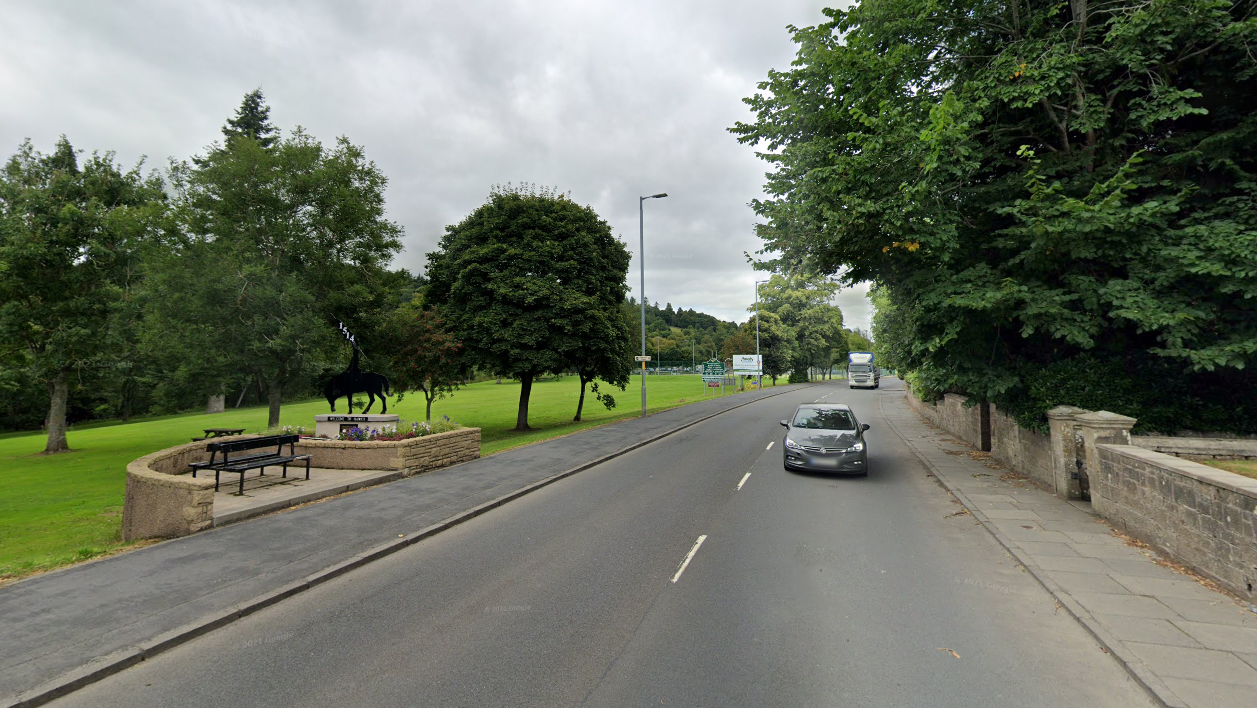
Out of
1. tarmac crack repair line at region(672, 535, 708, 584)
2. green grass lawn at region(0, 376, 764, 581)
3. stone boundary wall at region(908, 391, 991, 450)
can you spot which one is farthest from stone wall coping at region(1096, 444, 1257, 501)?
green grass lawn at region(0, 376, 764, 581)

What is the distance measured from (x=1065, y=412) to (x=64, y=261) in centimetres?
2998

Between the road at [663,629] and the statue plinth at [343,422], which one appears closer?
the road at [663,629]

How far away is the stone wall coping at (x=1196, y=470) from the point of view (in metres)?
4.90

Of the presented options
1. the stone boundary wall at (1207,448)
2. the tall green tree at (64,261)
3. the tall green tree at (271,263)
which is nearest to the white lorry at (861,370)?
the tall green tree at (271,263)

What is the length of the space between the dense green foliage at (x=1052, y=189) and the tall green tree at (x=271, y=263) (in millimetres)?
17793

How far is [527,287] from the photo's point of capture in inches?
754

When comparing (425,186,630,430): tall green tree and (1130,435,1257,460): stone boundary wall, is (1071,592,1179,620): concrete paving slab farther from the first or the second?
(425,186,630,430): tall green tree

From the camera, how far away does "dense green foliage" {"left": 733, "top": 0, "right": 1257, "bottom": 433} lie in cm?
745

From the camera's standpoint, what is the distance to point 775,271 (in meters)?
14.8

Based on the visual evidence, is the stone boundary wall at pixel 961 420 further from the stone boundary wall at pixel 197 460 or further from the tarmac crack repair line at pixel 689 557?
the stone boundary wall at pixel 197 460

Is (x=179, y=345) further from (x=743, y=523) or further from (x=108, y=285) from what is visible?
(x=743, y=523)

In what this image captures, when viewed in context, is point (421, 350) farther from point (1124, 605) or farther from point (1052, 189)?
point (1124, 605)

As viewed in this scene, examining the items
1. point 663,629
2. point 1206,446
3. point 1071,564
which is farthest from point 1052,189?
point 663,629

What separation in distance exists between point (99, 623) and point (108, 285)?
75.1 ft
